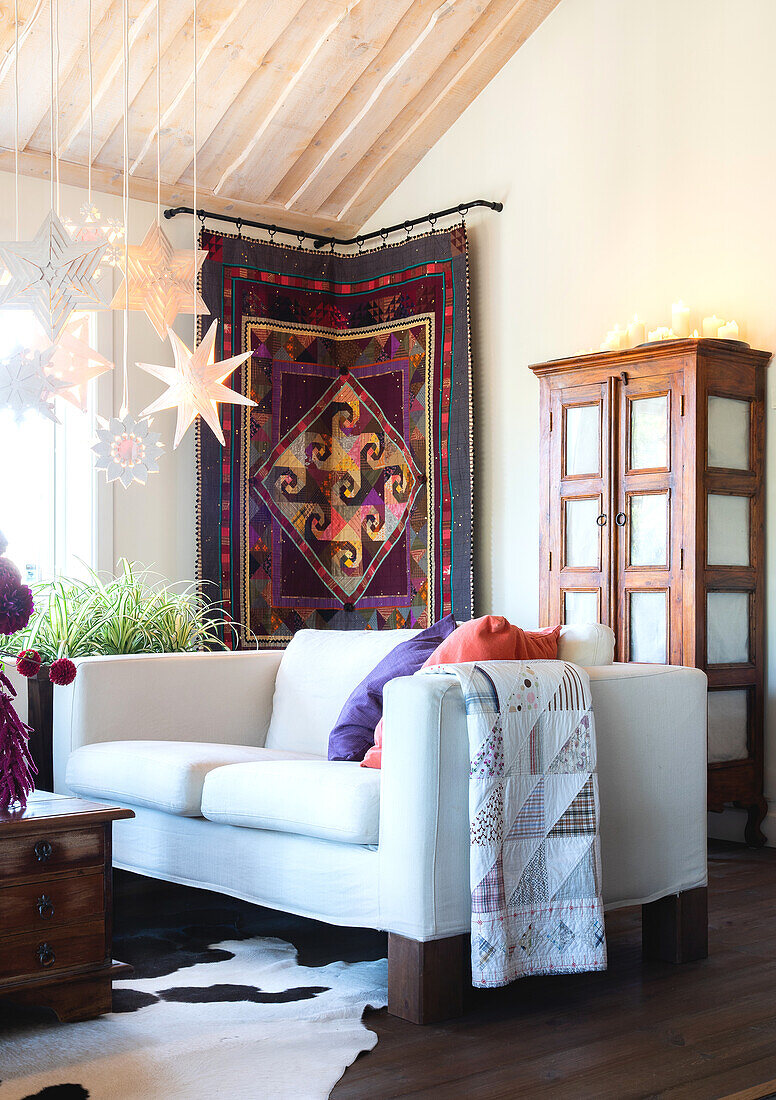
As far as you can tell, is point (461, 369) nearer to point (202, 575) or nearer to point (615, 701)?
point (202, 575)

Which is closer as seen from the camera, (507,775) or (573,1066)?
(573,1066)

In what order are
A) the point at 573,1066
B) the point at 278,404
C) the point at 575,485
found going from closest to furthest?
the point at 573,1066, the point at 575,485, the point at 278,404

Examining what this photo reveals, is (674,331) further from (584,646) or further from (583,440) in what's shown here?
(584,646)

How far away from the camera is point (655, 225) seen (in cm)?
460

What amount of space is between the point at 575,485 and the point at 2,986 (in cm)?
285

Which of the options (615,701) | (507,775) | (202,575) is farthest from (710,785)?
(202,575)

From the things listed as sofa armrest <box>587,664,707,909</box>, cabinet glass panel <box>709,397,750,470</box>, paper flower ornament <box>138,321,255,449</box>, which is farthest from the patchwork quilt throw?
cabinet glass panel <box>709,397,750,470</box>

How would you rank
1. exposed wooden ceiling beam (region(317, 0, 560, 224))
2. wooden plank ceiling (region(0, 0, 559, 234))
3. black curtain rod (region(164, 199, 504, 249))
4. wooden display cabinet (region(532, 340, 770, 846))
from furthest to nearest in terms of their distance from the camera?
black curtain rod (region(164, 199, 504, 249)) < exposed wooden ceiling beam (region(317, 0, 560, 224)) < wooden plank ceiling (region(0, 0, 559, 234)) < wooden display cabinet (region(532, 340, 770, 846))

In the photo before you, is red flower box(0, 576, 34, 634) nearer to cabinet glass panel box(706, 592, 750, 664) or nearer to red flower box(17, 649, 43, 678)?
red flower box(17, 649, 43, 678)

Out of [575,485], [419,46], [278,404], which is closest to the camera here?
[575,485]

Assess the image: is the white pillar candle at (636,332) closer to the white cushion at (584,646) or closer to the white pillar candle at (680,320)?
the white pillar candle at (680,320)

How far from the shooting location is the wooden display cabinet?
13.3ft

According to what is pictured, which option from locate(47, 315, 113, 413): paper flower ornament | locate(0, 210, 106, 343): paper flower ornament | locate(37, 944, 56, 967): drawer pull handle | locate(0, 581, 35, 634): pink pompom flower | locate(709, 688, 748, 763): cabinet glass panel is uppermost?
locate(0, 210, 106, 343): paper flower ornament

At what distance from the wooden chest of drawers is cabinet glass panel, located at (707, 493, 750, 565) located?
8.15 feet
